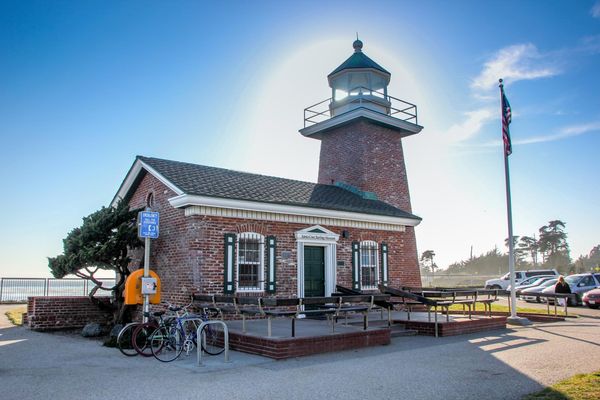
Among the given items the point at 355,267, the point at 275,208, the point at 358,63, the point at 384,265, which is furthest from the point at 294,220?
the point at 358,63

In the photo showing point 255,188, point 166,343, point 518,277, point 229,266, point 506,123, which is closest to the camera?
point 166,343

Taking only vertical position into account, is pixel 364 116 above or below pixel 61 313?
above

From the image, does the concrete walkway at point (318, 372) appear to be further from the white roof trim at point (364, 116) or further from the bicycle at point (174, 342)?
the white roof trim at point (364, 116)

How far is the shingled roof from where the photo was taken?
13453 millimetres

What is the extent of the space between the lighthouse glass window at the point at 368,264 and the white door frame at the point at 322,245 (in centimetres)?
132

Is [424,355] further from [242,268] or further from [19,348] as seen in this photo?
[19,348]

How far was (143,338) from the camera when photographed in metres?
10.1

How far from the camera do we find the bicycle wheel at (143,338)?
9586 mm

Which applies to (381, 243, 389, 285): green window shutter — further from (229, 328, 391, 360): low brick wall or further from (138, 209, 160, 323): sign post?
(138, 209, 160, 323): sign post

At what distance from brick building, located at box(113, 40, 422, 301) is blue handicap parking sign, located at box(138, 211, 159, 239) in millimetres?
1263

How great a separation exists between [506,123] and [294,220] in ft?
24.7

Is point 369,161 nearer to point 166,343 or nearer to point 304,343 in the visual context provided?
point 304,343

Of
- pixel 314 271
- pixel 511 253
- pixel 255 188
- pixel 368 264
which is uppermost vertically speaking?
pixel 255 188

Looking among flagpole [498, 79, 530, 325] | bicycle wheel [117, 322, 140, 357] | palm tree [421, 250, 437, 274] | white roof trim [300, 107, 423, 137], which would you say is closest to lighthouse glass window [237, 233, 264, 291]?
bicycle wheel [117, 322, 140, 357]
